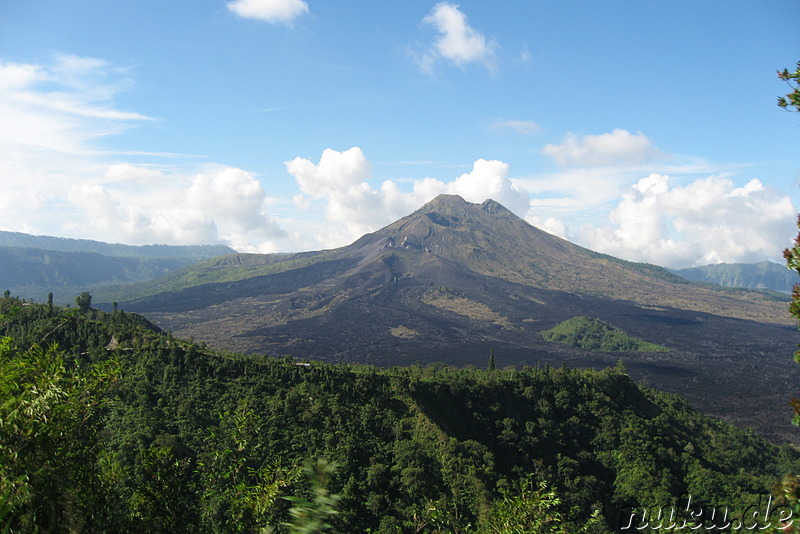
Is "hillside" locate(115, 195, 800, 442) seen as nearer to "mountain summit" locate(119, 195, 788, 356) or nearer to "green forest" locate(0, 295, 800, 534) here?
"mountain summit" locate(119, 195, 788, 356)

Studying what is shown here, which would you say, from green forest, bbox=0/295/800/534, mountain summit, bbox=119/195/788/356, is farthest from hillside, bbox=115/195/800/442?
green forest, bbox=0/295/800/534

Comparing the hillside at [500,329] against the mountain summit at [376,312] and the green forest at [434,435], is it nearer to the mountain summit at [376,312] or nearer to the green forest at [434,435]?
the mountain summit at [376,312]

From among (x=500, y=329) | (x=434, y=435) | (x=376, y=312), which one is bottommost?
(x=434, y=435)

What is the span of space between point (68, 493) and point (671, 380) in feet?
366

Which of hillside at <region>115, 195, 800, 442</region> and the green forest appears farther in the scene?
hillside at <region>115, 195, 800, 442</region>

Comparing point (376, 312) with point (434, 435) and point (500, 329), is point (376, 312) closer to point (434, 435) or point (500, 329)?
point (500, 329)

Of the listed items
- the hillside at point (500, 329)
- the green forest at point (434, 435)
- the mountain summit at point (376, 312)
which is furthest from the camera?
the mountain summit at point (376, 312)

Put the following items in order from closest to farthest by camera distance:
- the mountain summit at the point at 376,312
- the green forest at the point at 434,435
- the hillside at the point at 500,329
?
the green forest at the point at 434,435 < the hillside at the point at 500,329 < the mountain summit at the point at 376,312

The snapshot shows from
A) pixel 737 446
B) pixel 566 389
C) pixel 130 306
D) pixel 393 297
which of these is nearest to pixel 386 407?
pixel 566 389

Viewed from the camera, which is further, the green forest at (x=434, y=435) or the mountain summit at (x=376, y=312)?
the mountain summit at (x=376, y=312)

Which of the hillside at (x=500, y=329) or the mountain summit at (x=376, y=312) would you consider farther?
the mountain summit at (x=376, y=312)

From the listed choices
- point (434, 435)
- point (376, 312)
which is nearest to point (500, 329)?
point (376, 312)

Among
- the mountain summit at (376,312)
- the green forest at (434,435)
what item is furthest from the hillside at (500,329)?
the green forest at (434,435)

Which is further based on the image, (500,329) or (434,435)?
(500,329)
